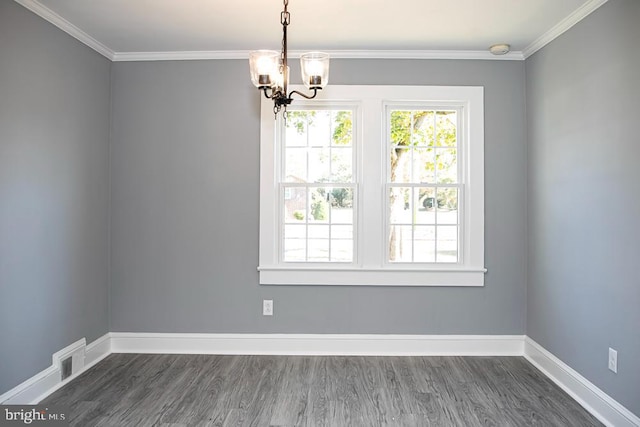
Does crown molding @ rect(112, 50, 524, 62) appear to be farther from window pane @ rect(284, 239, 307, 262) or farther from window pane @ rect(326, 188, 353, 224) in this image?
window pane @ rect(284, 239, 307, 262)

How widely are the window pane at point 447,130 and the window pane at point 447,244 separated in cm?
76

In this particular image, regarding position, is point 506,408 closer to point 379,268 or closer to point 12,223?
point 379,268

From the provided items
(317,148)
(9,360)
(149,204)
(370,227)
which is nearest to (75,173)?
(149,204)

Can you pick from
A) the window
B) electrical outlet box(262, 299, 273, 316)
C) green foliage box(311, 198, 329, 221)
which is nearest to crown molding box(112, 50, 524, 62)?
the window

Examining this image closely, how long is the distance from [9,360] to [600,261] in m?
3.76

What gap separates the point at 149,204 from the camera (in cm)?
363

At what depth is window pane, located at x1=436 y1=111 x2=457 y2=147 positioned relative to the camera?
12.1 ft

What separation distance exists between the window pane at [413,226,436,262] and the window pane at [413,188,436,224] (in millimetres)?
72

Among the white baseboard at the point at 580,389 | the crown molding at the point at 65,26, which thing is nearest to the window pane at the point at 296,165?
the crown molding at the point at 65,26

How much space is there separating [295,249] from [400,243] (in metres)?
0.95

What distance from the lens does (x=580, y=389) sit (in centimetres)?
278

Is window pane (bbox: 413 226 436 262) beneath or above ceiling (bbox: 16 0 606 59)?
beneath

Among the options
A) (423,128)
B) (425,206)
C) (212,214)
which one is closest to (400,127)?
(423,128)

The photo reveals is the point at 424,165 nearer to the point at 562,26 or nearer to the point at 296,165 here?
the point at 296,165
